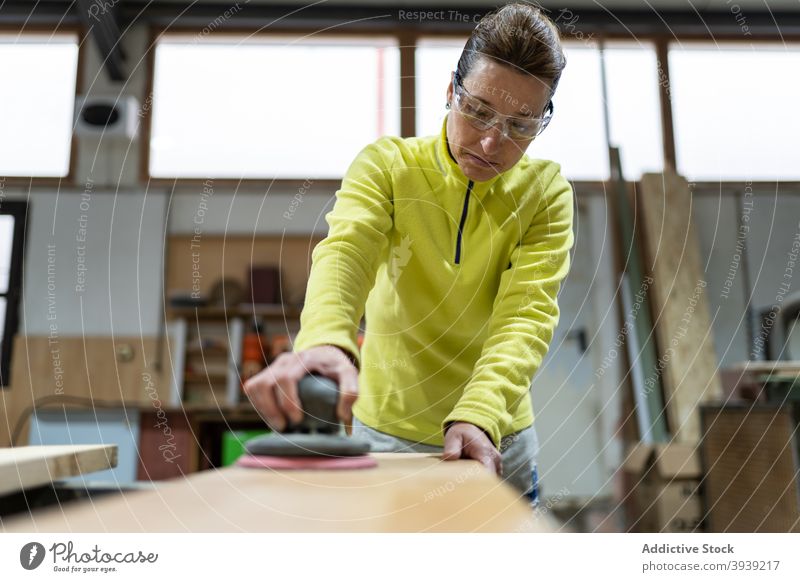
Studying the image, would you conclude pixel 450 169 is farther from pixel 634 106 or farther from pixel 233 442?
pixel 634 106

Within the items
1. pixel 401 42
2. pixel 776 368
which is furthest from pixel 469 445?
pixel 776 368

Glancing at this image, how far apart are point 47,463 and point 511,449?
393 mm

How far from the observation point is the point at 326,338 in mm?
417

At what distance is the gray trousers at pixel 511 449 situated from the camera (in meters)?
0.63

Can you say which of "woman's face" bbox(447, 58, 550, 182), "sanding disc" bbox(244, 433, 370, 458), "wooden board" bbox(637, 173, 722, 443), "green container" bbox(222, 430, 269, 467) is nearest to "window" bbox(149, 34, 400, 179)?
"woman's face" bbox(447, 58, 550, 182)

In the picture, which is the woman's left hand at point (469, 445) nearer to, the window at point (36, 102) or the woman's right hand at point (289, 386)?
the woman's right hand at point (289, 386)

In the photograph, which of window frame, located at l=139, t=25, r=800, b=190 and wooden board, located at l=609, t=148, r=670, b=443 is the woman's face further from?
wooden board, located at l=609, t=148, r=670, b=443

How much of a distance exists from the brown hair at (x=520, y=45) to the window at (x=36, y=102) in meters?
0.39

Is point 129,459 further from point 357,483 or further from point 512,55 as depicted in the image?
point 512,55

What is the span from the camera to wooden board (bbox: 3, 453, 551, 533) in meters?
0.29

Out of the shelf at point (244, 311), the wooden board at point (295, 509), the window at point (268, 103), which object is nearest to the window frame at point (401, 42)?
the window at point (268, 103)

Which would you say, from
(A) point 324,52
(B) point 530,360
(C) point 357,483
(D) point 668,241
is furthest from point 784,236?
(D) point 668,241

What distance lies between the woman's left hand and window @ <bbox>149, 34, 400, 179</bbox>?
0.28m

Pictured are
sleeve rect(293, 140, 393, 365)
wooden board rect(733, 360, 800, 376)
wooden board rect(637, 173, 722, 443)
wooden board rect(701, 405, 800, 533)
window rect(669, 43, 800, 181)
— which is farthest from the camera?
wooden board rect(637, 173, 722, 443)
